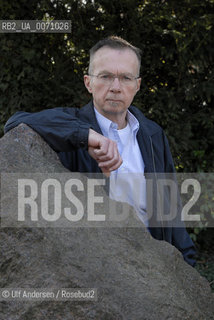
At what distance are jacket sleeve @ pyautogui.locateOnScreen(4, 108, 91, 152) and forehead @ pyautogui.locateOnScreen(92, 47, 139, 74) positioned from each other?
498 millimetres

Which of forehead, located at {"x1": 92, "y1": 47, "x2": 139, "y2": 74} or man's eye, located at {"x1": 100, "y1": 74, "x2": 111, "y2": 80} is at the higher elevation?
forehead, located at {"x1": 92, "y1": 47, "x2": 139, "y2": 74}

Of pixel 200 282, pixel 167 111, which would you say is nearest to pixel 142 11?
pixel 167 111

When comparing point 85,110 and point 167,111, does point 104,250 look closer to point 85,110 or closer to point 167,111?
point 85,110

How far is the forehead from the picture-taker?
2271 millimetres

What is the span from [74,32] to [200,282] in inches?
119

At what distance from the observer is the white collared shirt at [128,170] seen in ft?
7.49

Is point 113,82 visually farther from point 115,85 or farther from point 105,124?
point 105,124

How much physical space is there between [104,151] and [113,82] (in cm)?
62

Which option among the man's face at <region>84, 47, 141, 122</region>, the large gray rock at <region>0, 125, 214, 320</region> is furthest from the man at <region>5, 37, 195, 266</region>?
the large gray rock at <region>0, 125, 214, 320</region>

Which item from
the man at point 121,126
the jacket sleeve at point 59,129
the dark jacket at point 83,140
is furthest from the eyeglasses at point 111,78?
the jacket sleeve at point 59,129

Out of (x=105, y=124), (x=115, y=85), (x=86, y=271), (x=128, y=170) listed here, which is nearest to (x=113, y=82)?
(x=115, y=85)

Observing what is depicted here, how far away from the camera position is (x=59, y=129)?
191 centimetres

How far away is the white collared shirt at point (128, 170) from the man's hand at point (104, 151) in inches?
15.3

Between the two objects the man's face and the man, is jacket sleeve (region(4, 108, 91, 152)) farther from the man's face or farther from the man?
the man's face
